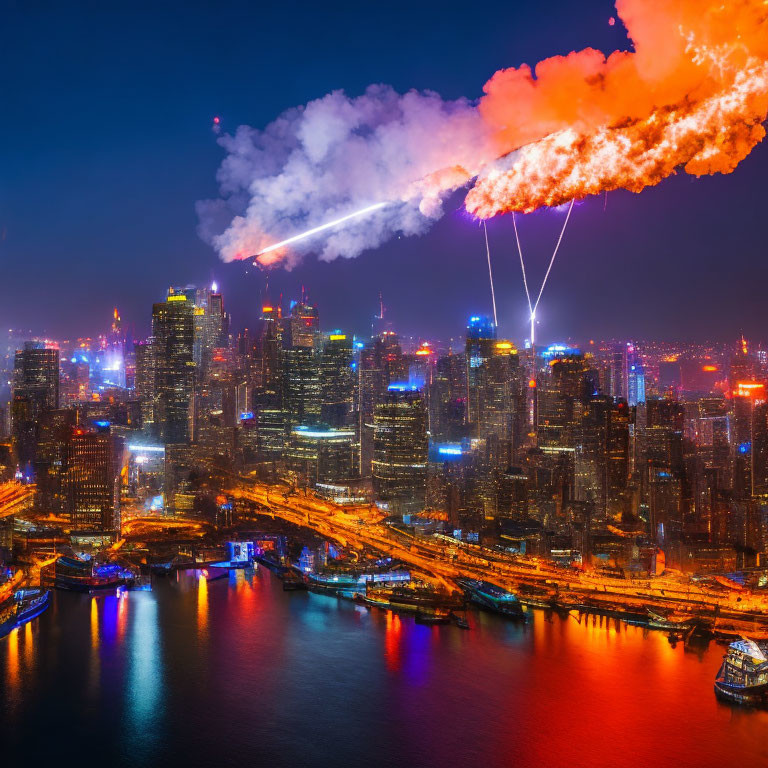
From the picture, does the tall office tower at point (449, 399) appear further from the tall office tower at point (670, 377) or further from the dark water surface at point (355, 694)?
the dark water surface at point (355, 694)

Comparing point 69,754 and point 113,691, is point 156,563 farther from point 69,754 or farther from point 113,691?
point 69,754

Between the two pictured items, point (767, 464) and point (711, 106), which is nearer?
point (711, 106)

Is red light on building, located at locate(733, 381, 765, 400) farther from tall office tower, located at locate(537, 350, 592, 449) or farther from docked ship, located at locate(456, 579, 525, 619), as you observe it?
docked ship, located at locate(456, 579, 525, 619)

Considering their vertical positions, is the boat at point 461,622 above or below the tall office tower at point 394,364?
below

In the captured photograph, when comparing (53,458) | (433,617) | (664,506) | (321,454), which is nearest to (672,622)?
(433,617)

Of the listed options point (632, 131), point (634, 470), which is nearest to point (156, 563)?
point (634, 470)

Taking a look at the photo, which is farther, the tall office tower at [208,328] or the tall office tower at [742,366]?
the tall office tower at [208,328]

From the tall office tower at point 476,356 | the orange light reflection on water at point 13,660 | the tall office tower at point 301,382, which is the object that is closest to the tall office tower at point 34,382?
the tall office tower at point 301,382
